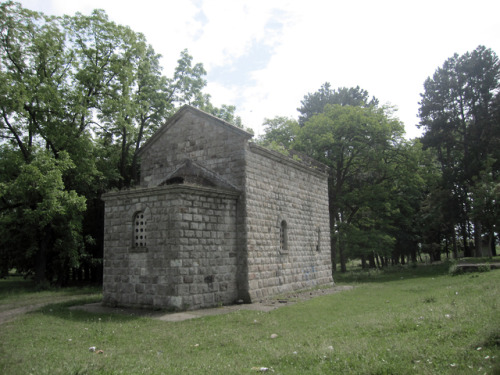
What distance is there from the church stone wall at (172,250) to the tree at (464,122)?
21.7 m

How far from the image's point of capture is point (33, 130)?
1953cm

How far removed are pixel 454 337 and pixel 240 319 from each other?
518cm

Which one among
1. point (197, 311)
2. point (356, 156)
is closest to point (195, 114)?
point (197, 311)

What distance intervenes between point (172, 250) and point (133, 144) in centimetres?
1746

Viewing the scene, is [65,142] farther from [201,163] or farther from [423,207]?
[423,207]

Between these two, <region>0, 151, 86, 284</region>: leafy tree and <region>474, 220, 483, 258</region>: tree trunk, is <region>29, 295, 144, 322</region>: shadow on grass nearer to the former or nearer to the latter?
<region>0, 151, 86, 284</region>: leafy tree

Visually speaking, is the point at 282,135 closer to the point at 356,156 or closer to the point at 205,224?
the point at 356,156

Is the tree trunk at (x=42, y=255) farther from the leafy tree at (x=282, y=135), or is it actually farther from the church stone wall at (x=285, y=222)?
the leafy tree at (x=282, y=135)

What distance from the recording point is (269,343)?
7047mm

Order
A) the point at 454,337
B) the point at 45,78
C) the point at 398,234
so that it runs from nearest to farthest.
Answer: the point at 454,337 < the point at 45,78 < the point at 398,234

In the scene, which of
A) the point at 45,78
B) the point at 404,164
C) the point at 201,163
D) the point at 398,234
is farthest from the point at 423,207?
the point at 45,78

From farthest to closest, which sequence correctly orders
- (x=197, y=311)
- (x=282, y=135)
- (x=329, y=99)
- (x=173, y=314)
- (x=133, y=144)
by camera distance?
1. (x=329, y=99)
2. (x=282, y=135)
3. (x=133, y=144)
4. (x=197, y=311)
5. (x=173, y=314)

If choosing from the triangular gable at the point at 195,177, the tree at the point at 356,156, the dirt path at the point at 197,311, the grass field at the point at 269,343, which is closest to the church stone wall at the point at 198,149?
the triangular gable at the point at 195,177

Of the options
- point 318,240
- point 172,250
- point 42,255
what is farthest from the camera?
point 42,255
